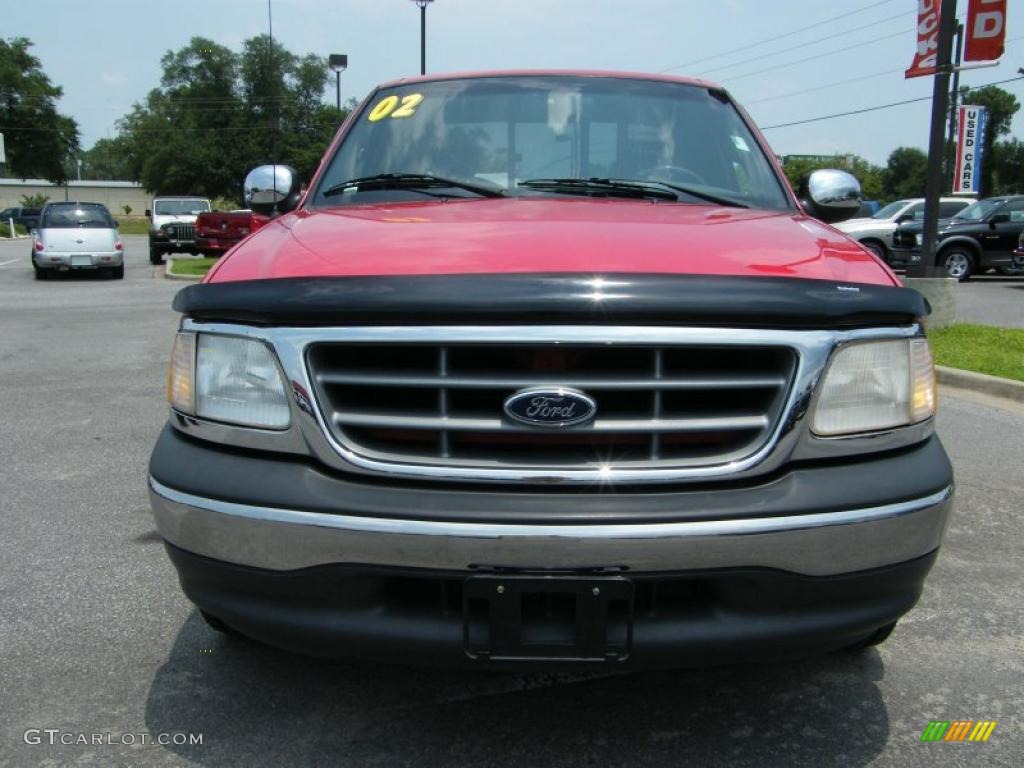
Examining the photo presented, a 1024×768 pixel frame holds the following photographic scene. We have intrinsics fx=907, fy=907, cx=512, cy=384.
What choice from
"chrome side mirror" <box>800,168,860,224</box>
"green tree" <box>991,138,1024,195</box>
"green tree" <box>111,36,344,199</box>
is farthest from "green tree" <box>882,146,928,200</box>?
"chrome side mirror" <box>800,168,860,224</box>

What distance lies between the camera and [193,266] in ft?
67.4

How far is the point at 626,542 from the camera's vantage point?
1.89 metres

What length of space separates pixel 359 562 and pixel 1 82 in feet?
261

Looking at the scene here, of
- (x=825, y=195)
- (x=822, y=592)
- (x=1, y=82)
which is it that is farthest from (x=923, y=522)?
(x=1, y=82)

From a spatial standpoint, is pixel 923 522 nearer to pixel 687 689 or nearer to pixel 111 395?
pixel 687 689

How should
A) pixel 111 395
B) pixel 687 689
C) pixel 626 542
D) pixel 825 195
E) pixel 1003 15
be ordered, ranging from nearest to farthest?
pixel 626 542
pixel 687 689
pixel 825 195
pixel 111 395
pixel 1003 15

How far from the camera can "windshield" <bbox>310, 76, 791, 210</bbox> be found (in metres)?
3.29

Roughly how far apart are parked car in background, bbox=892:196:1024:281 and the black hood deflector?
55.4 ft

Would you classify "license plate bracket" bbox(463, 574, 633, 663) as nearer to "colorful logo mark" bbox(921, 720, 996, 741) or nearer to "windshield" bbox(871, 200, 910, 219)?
"colorful logo mark" bbox(921, 720, 996, 741)

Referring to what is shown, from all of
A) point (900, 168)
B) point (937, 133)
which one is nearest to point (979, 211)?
point (937, 133)

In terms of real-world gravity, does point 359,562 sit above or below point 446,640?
above

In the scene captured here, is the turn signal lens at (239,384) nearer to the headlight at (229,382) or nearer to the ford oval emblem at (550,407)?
the headlight at (229,382)

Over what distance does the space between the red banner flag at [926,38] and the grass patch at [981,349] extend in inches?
110

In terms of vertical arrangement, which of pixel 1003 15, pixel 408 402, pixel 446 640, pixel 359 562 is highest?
pixel 1003 15
